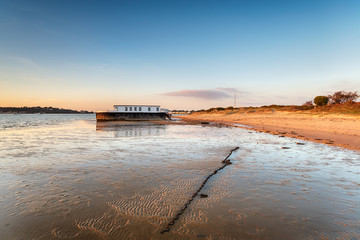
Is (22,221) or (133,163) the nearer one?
(22,221)

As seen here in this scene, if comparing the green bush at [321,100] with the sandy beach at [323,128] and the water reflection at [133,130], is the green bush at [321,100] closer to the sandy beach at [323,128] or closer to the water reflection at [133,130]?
the sandy beach at [323,128]

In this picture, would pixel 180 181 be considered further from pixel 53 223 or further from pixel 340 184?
pixel 340 184

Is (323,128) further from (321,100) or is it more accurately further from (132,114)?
(321,100)

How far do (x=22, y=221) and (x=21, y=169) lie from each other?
5.21 meters

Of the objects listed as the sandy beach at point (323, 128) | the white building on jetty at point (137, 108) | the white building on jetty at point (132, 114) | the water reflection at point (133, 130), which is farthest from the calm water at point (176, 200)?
the white building on jetty at point (137, 108)

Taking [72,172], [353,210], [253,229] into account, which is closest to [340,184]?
[353,210]

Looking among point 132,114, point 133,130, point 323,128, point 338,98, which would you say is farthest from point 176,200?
point 338,98

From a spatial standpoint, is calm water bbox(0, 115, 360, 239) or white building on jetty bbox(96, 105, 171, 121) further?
white building on jetty bbox(96, 105, 171, 121)

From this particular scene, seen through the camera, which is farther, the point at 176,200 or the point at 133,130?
the point at 133,130

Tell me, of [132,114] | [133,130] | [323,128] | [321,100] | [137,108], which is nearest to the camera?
[323,128]

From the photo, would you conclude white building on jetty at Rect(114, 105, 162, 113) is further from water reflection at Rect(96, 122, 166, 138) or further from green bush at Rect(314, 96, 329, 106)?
green bush at Rect(314, 96, 329, 106)

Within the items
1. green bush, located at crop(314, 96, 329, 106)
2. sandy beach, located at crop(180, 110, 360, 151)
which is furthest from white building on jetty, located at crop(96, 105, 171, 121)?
green bush, located at crop(314, 96, 329, 106)

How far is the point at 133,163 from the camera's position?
30.1 feet

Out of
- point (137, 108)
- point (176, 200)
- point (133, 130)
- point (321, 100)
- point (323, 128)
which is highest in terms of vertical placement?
point (321, 100)
